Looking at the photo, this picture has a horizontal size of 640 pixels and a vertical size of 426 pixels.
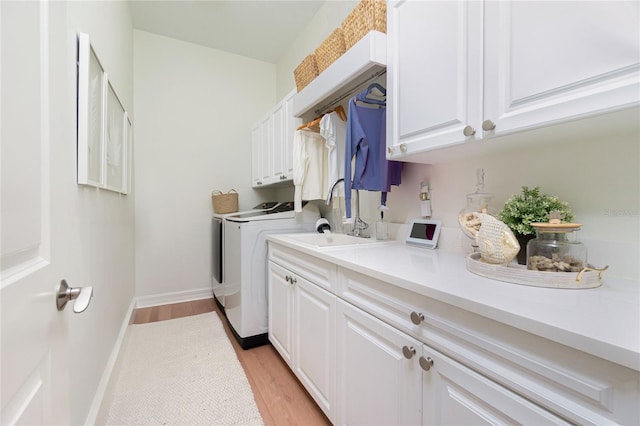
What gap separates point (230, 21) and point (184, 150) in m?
1.42

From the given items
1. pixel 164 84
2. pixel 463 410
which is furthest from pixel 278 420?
pixel 164 84

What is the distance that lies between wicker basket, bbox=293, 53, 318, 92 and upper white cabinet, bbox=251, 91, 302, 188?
0.16m

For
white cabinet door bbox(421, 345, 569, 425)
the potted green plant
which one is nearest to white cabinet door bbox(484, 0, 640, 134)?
the potted green plant

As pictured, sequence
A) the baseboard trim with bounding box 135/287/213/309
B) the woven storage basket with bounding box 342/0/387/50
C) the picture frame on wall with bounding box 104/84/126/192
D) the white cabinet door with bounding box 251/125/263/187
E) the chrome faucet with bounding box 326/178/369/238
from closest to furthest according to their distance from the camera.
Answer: the woven storage basket with bounding box 342/0/387/50, the picture frame on wall with bounding box 104/84/126/192, the chrome faucet with bounding box 326/178/369/238, the baseboard trim with bounding box 135/287/213/309, the white cabinet door with bounding box 251/125/263/187

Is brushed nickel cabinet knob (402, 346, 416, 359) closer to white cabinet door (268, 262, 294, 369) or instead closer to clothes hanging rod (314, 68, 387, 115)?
white cabinet door (268, 262, 294, 369)

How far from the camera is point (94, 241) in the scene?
1324mm

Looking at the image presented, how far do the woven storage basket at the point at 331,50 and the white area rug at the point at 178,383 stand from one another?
209 centimetres

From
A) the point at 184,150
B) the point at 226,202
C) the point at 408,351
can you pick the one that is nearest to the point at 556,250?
the point at 408,351

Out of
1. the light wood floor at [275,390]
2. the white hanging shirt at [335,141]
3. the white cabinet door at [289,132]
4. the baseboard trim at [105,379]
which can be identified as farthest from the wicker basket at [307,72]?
the baseboard trim at [105,379]

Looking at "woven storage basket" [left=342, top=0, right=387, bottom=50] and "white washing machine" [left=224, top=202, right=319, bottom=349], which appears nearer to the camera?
"woven storage basket" [left=342, top=0, right=387, bottom=50]

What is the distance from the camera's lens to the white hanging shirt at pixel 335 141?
196 centimetres

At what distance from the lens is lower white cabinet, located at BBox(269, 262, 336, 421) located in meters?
1.28

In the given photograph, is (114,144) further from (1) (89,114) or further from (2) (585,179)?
(2) (585,179)

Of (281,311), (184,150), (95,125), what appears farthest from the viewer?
(184,150)
